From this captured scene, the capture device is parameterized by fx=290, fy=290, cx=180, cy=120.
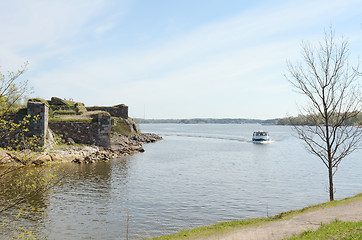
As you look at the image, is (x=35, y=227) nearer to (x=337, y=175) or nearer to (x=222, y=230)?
(x=222, y=230)

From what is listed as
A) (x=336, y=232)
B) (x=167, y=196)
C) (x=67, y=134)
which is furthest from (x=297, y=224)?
(x=67, y=134)

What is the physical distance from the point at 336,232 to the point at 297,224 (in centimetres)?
238

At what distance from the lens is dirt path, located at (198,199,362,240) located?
1140cm

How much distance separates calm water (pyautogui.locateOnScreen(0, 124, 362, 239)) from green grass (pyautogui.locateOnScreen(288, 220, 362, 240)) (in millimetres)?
6289

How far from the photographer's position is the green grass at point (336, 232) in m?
9.47

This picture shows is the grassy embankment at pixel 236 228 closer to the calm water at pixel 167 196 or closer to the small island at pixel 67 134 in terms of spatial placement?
the calm water at pixel 167 196

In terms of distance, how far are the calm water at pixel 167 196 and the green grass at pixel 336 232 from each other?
248 inches

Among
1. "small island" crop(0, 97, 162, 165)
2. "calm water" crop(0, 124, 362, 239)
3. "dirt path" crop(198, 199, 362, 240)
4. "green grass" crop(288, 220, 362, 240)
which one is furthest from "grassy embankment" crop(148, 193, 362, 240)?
"small island" crop(0, 97, 162, 165)

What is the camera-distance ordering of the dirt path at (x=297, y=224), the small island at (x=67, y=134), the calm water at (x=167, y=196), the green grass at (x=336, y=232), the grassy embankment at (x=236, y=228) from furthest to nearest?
the small island at (x=67, y=134) < the calm water at (x=167, y=196) < the dirt path at (x=297, y=224) < the grassy embankment at (x=236, y=228) < the green grass at (x=336, y=232)

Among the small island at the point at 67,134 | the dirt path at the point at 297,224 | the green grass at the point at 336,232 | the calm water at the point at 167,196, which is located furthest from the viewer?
the small island at the point at 67,134

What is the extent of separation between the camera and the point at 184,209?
1825 centimetres

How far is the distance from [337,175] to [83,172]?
26.6 metres

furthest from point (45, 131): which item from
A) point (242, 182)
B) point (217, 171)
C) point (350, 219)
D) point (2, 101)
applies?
point (350, 219)

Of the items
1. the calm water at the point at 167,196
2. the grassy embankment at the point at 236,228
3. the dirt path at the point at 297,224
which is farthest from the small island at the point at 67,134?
the dirt path at the point at 297,224
